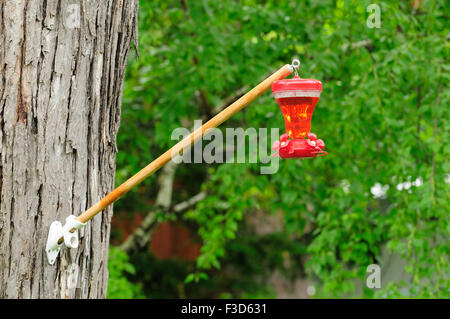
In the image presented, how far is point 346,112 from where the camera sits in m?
3.76

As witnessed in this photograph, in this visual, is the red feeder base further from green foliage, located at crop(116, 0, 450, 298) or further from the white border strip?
green foliage, located at crop(116, 0, 450, 298)

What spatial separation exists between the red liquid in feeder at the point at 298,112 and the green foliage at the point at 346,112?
165 cm

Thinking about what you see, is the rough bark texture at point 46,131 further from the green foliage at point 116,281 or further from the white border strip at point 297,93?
the green foliage at point 116,281

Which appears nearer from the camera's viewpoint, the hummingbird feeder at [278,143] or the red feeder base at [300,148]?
the hummingbird feeder at [278,143]

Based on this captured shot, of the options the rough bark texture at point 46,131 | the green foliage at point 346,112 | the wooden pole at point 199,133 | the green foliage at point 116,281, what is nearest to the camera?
the wooden pole at point 199,133

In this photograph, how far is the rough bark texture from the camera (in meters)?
1.82

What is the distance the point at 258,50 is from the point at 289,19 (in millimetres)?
331

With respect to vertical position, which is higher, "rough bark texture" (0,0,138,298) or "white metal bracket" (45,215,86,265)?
"rough bark texture" (0,0,138,298)

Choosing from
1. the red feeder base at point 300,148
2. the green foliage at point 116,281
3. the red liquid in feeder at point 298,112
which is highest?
the red liquid in feeder at point 298,112

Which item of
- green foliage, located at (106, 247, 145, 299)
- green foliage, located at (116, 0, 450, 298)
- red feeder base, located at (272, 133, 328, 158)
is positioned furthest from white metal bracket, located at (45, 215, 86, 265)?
green foliage, located at (106, 247, 145, 299)

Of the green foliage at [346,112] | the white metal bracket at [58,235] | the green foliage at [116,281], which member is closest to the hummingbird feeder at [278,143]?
the white metal bracket at [58,235]

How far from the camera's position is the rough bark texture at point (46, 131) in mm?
1817

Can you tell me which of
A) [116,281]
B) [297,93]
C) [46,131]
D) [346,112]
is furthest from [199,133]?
[116,281]

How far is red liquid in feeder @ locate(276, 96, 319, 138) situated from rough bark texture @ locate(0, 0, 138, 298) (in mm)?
635
